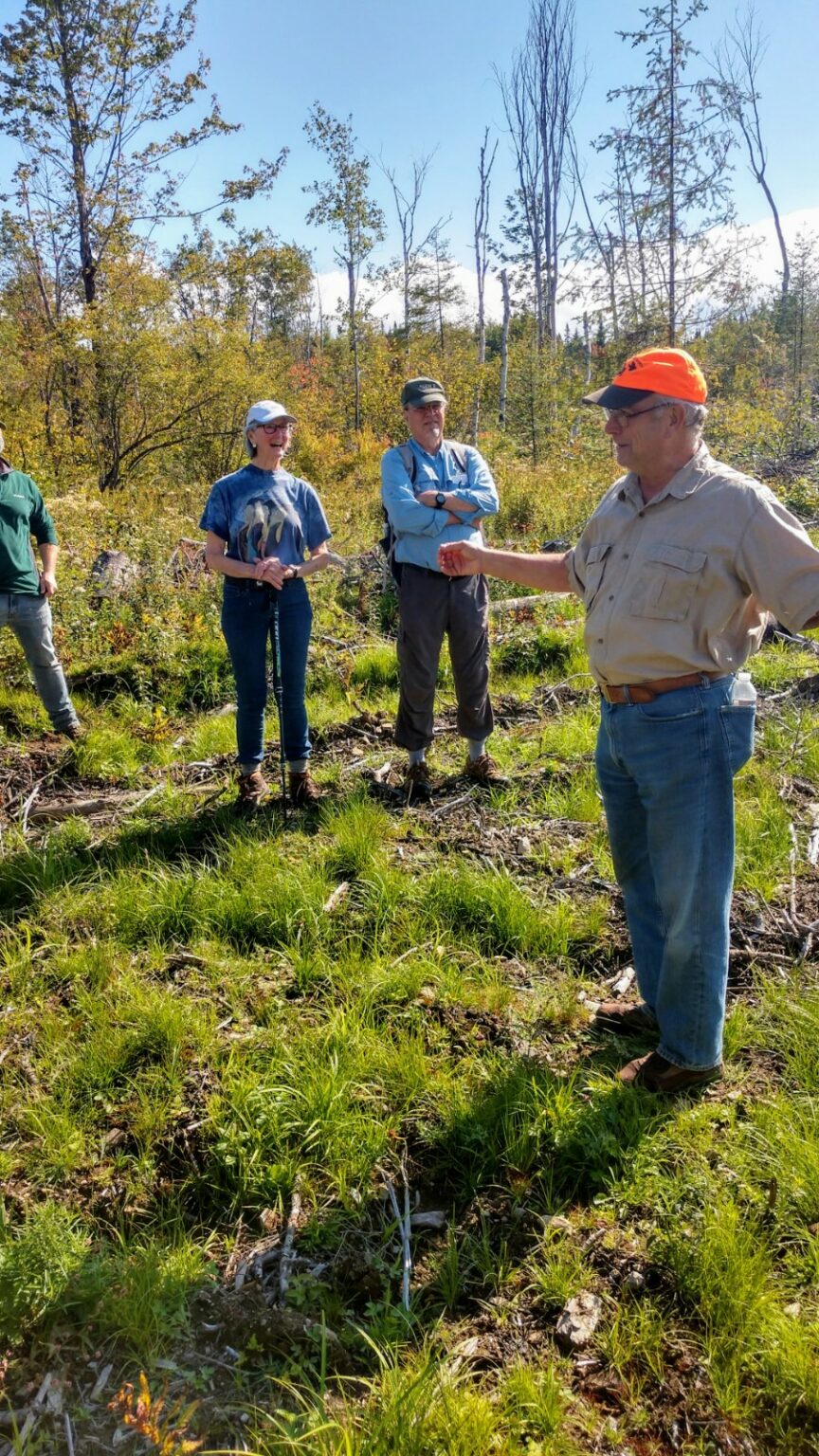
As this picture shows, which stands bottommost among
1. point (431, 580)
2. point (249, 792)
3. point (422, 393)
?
point (249, 792)

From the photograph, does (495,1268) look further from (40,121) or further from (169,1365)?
(40,121)

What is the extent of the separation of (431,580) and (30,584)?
2.66 meters

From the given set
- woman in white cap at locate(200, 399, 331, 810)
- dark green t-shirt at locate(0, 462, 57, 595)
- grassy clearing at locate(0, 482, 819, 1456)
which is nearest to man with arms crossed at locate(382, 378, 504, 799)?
woman in white cap at locate(200, 399, 331, 810)

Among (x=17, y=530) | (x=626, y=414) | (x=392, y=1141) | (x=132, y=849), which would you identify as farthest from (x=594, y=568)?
(x=17, y=530)

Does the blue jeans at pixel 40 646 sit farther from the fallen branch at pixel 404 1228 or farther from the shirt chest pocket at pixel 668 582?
the shirt chest pocket at pixel 668 582

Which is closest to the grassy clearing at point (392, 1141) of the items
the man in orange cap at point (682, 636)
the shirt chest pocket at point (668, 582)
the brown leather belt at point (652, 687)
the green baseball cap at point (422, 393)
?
the man in orange cap at point (682, 636)

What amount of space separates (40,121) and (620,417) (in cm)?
1690

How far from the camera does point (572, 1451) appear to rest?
1.55 m

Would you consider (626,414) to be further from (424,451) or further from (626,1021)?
(424,451)

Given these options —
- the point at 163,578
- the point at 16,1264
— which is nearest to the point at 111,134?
the point at 163,578

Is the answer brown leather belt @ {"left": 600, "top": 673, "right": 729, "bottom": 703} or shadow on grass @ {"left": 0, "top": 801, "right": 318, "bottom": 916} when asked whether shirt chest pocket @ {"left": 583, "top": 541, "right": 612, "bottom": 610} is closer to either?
brown leather belt @ {"left": 600, "top": 673, "right": 729, "bottom": 703}

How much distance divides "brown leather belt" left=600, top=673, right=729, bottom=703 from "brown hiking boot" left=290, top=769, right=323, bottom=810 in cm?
243

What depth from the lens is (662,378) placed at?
2.01 meters

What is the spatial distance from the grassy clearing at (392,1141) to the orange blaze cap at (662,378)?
2018mm
